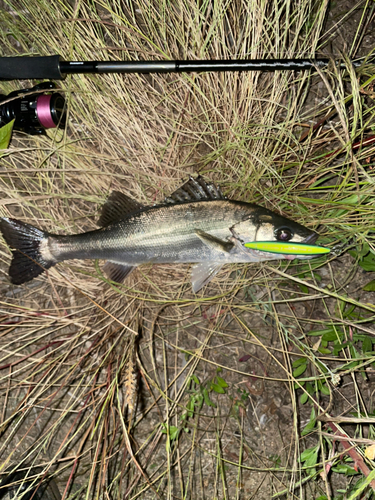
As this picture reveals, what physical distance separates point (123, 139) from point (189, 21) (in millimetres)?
997

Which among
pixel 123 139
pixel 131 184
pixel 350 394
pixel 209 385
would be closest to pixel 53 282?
pixel 131 184

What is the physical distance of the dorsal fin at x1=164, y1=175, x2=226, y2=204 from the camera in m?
2.62

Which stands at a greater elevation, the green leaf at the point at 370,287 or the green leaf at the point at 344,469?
the green leaf at the point at 370,287

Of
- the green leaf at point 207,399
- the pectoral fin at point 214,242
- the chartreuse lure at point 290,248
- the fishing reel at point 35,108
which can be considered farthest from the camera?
the green leaf at point 207,399

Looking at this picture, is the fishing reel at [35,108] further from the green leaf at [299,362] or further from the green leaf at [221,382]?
the green leaf at [299,362]

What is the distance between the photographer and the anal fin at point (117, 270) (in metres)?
2.79

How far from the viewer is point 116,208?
9.12 ft

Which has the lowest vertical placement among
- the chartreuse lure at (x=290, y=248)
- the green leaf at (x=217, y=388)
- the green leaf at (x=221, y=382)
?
the green leaf at (x=217, y=388)

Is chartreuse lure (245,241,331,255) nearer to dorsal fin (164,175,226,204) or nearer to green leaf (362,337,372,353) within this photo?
dorsal fin (164,175,226,204)

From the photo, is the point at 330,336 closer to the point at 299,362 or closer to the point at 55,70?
the point at 299,362

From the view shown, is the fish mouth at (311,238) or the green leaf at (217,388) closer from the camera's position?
the fish mouth at (311,238)

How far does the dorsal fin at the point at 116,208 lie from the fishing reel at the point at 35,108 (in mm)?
717

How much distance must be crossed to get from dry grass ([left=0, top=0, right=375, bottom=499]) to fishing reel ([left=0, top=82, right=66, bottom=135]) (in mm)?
135

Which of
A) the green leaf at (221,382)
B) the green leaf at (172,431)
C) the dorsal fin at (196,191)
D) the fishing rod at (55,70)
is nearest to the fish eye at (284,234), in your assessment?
the dorsal fin at (196,191)
